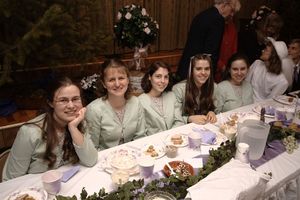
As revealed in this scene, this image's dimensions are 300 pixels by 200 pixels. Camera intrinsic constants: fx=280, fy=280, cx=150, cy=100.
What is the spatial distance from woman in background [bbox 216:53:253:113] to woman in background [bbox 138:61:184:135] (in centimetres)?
62

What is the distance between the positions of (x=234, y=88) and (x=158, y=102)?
3.10 ft

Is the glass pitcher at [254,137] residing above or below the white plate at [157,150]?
above

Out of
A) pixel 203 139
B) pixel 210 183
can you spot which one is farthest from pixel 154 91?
pixel 210 183

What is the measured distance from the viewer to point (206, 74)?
2.66 meters

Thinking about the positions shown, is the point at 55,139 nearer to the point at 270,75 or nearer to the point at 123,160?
the point at 123,160

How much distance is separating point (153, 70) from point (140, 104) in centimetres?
33

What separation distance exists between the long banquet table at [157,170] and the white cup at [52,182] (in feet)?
0.11

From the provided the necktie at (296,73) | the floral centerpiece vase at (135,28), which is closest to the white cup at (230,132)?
the floral centerpiece vase at (135,28)

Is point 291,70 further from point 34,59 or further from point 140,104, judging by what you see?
point 34,59

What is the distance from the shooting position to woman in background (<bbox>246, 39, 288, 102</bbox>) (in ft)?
10.4

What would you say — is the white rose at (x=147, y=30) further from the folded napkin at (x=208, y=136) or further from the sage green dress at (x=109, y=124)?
the folded napkin at (x=208, y=136)

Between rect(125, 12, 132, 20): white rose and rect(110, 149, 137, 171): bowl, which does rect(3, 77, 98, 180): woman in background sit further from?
rect(125, 12, 132, 20): white rose

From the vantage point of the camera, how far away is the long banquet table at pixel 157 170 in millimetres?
1509

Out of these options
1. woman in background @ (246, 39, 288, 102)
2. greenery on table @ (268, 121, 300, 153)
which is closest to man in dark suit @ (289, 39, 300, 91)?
woman in background @ (246, 39, 288, 102)
